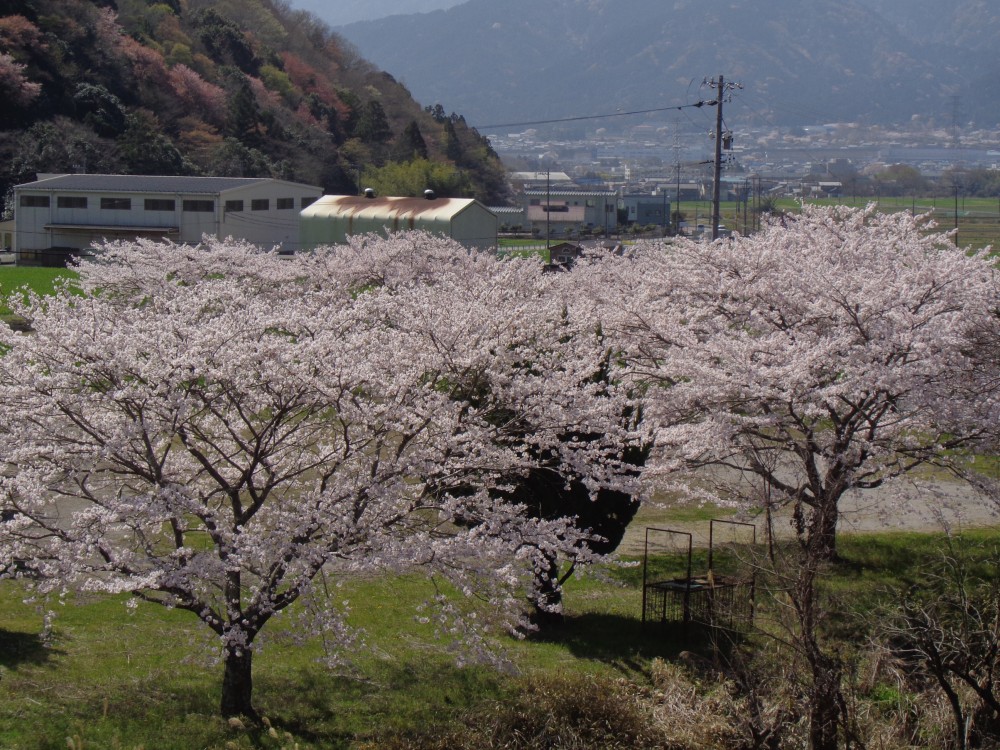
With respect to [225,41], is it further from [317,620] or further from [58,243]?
[317,620]

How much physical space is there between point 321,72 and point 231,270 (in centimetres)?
5894

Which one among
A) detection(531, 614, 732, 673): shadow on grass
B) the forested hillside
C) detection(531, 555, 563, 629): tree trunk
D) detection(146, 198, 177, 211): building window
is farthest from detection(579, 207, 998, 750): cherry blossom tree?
the forested hillside

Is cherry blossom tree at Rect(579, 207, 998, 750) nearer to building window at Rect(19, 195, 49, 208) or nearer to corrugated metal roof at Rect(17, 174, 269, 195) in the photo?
corrugated metal roof at Rect(17, 174, 269, 195)

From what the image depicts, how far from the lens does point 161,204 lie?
40719mm

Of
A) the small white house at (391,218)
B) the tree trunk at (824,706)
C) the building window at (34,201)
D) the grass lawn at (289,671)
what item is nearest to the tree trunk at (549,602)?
the grass lawn at (289,671)

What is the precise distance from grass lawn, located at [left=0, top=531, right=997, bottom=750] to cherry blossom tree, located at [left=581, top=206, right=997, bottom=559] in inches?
64.3

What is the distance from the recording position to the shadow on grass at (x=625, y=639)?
34.2ft

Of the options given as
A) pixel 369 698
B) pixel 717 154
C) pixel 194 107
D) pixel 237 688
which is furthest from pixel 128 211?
pixel 237 688

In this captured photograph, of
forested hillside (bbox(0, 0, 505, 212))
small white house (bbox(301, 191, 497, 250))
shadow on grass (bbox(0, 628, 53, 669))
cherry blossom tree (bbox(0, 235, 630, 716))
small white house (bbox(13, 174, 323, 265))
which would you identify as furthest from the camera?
forested hillside (bbox(0, 0, 505, 212))

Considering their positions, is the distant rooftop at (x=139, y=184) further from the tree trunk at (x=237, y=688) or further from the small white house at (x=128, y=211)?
the tree trunk at (x=237, y=688)

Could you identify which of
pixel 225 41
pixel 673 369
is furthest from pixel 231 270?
pixel 225 41

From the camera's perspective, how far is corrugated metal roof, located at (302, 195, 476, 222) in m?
37.0

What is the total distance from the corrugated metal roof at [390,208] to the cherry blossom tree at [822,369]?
2325cm

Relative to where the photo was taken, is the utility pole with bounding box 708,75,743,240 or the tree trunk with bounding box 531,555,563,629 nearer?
the tree trunk with bounding box 531,555,563,629
